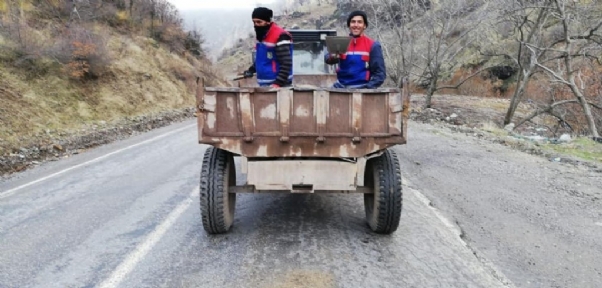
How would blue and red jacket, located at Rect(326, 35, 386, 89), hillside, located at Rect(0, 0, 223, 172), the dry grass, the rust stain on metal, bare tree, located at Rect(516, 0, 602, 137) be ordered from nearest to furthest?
the rust stain on metal
blue and red jacket, located at Rect(326, 35, 386, 89)
hillside, located at Rect(0, 0, 223, 172)
the dry grass
bare tree, located at Rect(516, 0, 602, 137)

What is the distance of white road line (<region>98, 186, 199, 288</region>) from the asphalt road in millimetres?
18

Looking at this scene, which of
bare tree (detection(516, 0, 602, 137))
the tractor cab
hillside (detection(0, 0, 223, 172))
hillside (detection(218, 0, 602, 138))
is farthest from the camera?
hillside (detection(218, 0, 602, 138))

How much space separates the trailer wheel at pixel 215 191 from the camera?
4.41 meters

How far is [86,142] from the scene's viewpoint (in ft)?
39.3

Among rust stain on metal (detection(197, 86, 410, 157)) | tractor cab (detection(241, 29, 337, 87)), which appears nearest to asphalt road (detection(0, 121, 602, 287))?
rust stain on metal (detection(197, 86, 410, 157))

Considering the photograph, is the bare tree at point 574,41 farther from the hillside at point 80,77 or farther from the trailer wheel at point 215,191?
the hillside at point 80,77

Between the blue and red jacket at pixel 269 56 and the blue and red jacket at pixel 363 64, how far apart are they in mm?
696

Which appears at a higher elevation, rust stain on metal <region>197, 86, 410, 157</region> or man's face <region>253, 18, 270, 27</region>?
man's face <region>253, 18, 270, 27</region>

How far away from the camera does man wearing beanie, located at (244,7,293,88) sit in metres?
4.87

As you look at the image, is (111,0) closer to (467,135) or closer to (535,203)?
(467,135)

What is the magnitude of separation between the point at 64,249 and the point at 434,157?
6.79m

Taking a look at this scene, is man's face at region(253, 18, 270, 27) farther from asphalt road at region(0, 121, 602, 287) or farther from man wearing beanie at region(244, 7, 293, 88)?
asphalt road at region(0, 121, 602, 287)

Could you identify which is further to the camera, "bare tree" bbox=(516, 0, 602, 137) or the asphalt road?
"bare tree" bbox=(516, 0, 602, 137)

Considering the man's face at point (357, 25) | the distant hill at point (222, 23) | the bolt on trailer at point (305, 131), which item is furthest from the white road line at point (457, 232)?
the distant hill at point (222, 23)
